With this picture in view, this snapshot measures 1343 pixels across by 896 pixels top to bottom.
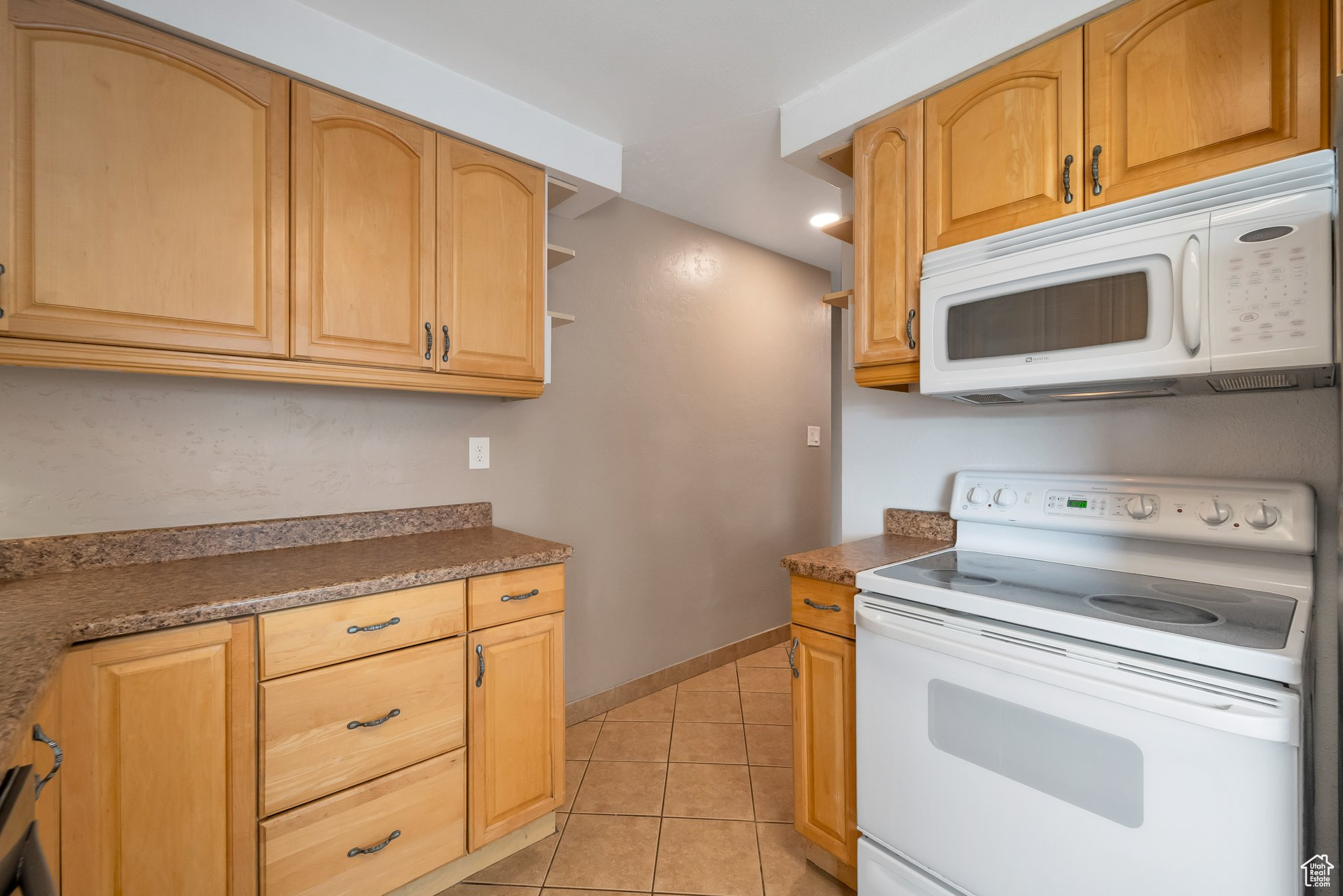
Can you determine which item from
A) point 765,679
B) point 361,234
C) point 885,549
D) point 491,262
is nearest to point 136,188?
point 361,234

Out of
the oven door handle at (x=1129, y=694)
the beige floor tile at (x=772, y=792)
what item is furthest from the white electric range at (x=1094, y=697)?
the beige floor tile at (x=772, y=792)

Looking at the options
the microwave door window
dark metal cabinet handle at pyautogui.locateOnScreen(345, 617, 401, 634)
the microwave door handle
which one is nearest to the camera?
the microwave door handle

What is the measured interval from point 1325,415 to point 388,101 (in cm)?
252

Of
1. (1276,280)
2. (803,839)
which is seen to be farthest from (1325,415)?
(803,839)

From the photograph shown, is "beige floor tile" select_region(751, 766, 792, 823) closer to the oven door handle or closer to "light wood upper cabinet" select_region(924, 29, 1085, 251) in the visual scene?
the oven door handle

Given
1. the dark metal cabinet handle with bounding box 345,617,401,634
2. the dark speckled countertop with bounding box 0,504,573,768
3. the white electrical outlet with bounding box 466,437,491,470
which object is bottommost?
the dark metal cabinet handle with bounding box 345,617,401,634

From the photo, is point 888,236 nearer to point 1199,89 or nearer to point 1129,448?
point 1199,89

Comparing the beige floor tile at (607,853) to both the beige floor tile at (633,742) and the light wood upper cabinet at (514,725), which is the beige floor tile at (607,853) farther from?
the beige floor tile at (633,742)

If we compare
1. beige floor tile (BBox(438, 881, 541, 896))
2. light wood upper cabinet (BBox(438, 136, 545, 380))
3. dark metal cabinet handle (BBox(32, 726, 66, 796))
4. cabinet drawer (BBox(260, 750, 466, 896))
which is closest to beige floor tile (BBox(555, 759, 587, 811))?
beige floor tile (BBox(438, 881, 541, 896))

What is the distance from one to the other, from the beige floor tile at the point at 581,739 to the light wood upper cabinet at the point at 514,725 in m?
0.49

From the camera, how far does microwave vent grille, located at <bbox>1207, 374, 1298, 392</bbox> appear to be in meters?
1.20

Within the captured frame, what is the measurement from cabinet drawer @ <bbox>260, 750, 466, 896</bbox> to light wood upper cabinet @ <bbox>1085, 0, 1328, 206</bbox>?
223 centimetres

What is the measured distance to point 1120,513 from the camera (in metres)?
1.46

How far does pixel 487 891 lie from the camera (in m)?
1.65
